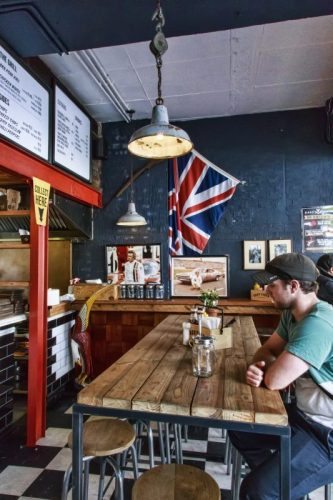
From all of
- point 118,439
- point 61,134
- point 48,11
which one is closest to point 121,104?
point 61,134

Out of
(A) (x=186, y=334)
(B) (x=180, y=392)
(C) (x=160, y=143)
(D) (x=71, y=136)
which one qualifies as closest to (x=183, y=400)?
(B) (x=180, y=392)

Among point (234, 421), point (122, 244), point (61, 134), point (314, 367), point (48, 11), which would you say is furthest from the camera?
point (122, 244)

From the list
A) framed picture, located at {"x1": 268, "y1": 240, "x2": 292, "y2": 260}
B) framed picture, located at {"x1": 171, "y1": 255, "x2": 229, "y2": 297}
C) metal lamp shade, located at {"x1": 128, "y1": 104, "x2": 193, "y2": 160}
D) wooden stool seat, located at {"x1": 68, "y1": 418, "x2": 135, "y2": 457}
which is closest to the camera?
wooden stool seat, located at {"x1": 68, "y1": 418, "x2": 135, "y2": 457}

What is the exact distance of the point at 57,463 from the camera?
8.99 feet

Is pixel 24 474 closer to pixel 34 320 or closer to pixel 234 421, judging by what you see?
pixel 34 320

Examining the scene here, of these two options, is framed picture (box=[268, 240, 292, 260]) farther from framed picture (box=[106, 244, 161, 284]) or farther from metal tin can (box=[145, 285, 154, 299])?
metal tin can (box=[145, 285, 154, 299])

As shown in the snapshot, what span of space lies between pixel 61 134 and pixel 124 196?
146cm

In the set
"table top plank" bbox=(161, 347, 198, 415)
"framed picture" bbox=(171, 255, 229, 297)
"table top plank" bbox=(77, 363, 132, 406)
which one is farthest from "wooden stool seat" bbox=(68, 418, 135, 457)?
"framed picture" bbox=(171, 255, 229, 297)

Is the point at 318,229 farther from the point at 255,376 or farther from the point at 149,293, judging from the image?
the point at 255,376

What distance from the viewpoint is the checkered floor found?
94.2 inches

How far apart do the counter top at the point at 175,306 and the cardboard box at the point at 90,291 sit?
0.11 meters

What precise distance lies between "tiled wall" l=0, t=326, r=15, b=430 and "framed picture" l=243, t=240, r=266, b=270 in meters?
3.12

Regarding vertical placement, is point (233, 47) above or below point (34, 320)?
above

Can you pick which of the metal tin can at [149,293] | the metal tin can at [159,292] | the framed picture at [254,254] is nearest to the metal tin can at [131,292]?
the metal tin can at [149,293]
